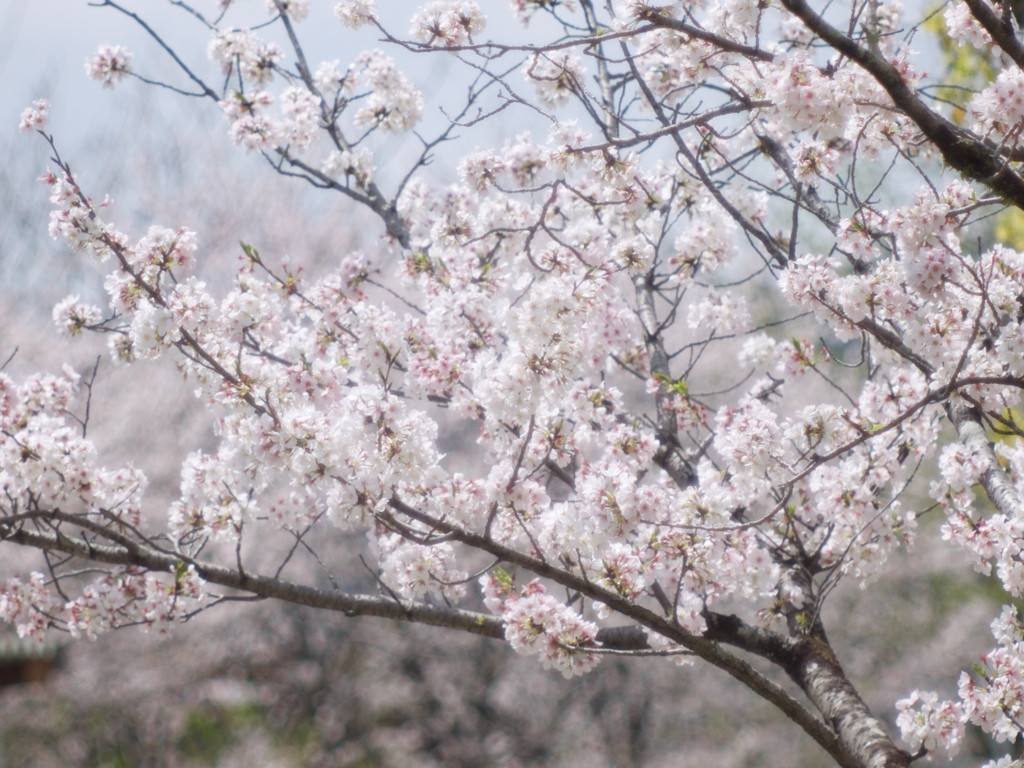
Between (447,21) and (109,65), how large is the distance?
98.4 inches

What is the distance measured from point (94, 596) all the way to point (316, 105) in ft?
8.83

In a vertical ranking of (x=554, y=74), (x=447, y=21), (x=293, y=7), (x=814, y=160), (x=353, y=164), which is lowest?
(x=814, y=160)

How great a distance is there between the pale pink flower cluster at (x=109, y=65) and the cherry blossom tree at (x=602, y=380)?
1 cm

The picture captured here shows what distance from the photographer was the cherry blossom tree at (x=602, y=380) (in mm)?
2428

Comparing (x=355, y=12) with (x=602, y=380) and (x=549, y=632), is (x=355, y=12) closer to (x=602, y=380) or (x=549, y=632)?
(x=602, y=380)

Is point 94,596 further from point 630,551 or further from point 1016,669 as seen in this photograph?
point 1016,669

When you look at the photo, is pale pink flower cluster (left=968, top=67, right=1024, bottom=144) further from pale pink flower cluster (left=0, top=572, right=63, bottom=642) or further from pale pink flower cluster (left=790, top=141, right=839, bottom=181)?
pale pink flower cluster (left=0, top=572, right=63, bottom=642)

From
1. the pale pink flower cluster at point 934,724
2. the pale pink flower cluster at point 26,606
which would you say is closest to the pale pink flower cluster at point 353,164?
the pale pink flower cluster at point 26,606

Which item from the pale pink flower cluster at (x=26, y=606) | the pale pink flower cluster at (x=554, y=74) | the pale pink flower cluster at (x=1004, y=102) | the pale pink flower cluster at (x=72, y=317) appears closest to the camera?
the pale pink flower cluster at (x=1004, y=102)

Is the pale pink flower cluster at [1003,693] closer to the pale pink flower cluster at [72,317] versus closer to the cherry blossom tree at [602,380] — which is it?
the cherry blossom tree at [602,380]

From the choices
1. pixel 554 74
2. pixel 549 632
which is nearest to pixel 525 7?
pixel 554 74

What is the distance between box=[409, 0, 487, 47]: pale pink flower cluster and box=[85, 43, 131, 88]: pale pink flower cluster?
2.28m

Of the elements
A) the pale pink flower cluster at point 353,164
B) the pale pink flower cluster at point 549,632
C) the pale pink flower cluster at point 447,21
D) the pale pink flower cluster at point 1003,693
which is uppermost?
the pale pink flower cluster at point 353,164

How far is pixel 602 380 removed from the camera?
11.5ft
